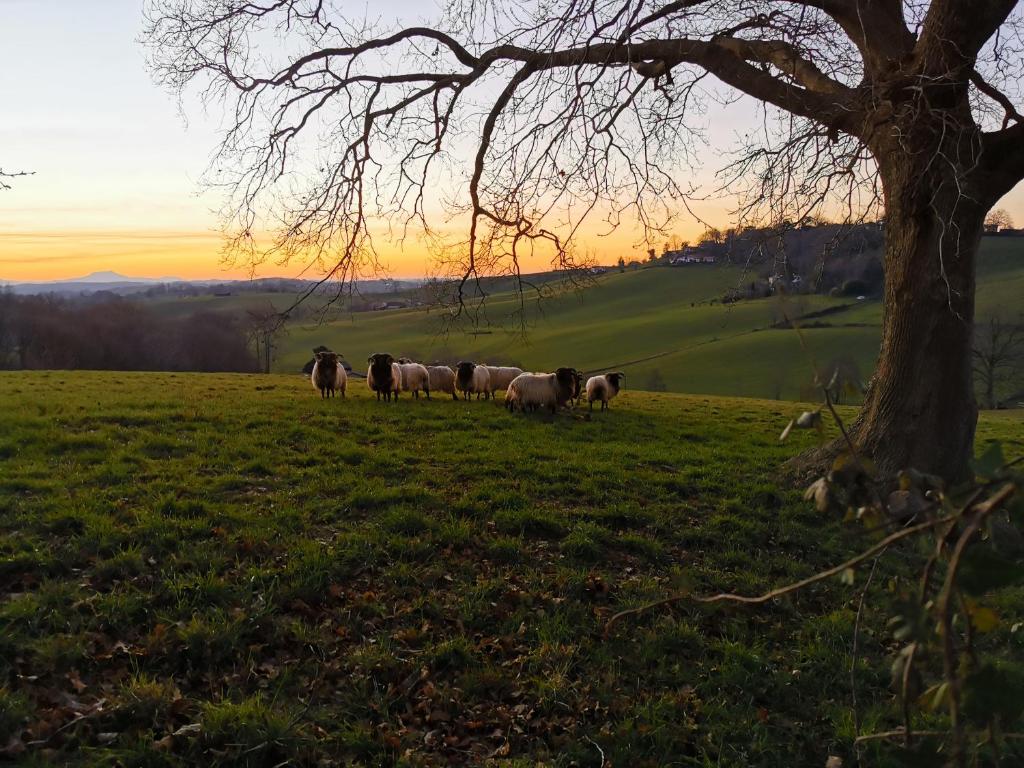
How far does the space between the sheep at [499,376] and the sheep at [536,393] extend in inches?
113

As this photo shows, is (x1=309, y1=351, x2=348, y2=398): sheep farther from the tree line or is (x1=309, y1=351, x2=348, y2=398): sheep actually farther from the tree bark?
the tree line

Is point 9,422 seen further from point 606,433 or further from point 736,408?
point 736,408

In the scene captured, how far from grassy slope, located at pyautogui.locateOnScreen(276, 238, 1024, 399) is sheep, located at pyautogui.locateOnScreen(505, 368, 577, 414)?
92.7 feet

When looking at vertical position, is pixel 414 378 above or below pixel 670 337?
above

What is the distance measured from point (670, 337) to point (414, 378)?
6239cm

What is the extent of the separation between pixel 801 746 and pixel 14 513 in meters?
7.40

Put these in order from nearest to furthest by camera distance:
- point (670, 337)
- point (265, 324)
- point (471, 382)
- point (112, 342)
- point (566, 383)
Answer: point (265, 324), point (566, 383), point (471, 382), point (112, 342), point (670, 337)

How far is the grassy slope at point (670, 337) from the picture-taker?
58750 mm

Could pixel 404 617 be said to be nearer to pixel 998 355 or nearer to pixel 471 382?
pixel 471 382

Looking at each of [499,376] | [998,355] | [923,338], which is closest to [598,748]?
[923,338]

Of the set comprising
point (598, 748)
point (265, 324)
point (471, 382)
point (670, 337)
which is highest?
point (265, 324)

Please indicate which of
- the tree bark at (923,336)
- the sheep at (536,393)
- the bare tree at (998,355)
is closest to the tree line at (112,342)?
the sheep at (536,393)

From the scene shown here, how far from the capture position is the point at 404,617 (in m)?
5.43

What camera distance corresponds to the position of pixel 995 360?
50.6 metres
